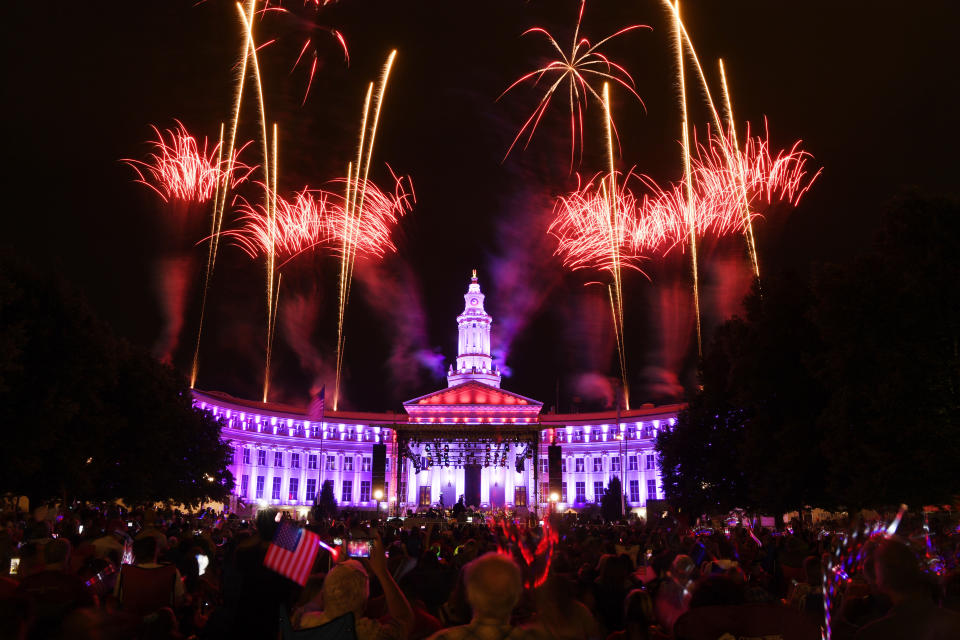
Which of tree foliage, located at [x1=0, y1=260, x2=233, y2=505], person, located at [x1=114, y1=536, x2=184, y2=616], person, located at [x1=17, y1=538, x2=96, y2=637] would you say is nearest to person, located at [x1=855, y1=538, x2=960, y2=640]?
person, located at [x1=17, y1=538, x2=96, y2=637]

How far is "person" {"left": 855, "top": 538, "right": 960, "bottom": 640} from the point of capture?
4.16 meters

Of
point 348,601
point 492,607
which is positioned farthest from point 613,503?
point 492,607

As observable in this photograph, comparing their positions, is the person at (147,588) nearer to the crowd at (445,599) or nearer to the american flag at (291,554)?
the crowd at (445,599)

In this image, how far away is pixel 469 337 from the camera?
120 m

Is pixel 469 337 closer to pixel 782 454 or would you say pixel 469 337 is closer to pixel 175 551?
pixel 782 454

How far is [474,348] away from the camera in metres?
119

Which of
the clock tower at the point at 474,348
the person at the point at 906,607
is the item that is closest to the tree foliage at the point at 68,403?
the person at the point at 906,607

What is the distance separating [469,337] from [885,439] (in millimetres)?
94618

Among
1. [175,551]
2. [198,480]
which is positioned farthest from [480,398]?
[175,551]

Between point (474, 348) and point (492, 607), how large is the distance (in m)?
115

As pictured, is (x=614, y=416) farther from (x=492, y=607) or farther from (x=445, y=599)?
(x=492, y=607)

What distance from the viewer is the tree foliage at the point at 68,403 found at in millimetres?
30781

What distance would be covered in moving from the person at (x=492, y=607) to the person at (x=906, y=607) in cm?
192

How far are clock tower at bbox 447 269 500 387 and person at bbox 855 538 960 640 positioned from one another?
11144 centimetres
